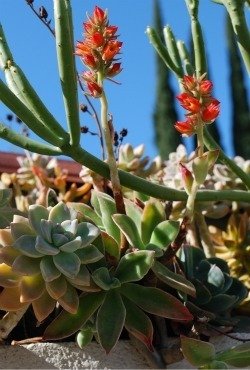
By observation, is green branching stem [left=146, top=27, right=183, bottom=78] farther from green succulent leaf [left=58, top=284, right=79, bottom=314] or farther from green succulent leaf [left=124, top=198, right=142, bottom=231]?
green succulent leaf [left=58, top=284, right=79, bottom=314]

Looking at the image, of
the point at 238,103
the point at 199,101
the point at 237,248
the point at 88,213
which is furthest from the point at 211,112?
the point at 238,103

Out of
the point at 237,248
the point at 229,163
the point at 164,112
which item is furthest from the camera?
the point at 164,112

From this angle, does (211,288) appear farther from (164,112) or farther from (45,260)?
(164,112)

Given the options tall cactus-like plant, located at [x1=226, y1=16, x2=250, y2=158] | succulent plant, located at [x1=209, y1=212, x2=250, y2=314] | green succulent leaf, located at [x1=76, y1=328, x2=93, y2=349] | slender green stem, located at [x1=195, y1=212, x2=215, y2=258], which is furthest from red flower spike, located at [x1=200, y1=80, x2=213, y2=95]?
tall cactus-like plant, located at [x1=226, y1=16, x2=250, y2=158]

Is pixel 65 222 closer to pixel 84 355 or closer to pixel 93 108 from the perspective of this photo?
pixel 84 355

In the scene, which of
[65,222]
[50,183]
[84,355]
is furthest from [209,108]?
[50,183]

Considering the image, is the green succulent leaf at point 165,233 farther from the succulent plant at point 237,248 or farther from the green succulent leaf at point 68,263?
the succulent plant at point 237,248

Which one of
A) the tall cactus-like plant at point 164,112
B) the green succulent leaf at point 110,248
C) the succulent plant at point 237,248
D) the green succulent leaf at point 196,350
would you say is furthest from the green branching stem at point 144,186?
the tall cactus-like plant at point 164,112
